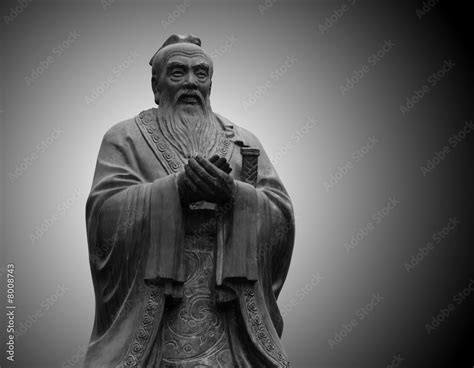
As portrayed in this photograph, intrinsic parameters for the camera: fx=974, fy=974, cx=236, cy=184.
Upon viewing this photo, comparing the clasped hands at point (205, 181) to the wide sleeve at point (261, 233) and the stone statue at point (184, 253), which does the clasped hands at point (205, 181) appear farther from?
the wide sleeve at point (261, 233)

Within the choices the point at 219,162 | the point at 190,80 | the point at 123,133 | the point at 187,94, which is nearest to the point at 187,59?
the point at 190,80

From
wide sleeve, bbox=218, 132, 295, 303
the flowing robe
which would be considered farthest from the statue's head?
wide sleeve, bbox=218, 132, 295, 303

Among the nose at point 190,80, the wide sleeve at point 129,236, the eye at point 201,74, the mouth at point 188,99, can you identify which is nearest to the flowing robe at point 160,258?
the wide sleeve at point 129,236

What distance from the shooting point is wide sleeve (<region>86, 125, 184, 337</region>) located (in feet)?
23.1

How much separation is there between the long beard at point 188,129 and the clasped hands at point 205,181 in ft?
1.78

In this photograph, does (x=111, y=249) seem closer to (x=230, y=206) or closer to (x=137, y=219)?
(x=137, y=219)

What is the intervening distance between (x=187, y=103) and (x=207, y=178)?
106 cm

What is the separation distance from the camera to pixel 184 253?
23.8ft

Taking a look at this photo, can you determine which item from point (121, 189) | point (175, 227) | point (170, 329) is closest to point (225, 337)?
point (170, 329)

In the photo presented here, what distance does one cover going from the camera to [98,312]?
7.36 metres

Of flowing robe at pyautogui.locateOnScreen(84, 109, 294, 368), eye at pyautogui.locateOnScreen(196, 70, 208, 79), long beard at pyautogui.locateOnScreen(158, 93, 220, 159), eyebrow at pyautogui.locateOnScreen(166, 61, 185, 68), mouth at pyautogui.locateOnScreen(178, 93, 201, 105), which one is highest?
eyebrow at pyautogui.locateOnScreen(166, 61, 185, 68)

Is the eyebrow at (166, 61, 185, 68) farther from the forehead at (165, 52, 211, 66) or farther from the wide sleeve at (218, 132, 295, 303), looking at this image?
the wide sleeve at (218, 132, 295, 303)

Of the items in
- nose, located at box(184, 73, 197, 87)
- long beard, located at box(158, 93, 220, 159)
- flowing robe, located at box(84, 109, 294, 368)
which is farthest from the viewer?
nose, located at box(184, 73, 197, 87)

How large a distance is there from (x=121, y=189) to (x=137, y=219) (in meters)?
0.36
